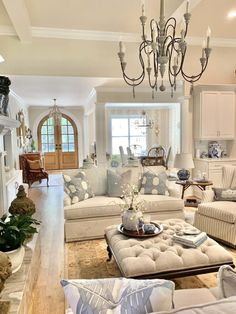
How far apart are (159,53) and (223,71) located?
12.0ft

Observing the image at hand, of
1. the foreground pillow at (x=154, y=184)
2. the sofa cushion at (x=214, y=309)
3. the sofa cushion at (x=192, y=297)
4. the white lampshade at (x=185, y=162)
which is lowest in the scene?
the sofa cushion at (x=192, y=297)

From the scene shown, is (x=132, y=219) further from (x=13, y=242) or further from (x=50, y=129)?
(x=50, y=129)

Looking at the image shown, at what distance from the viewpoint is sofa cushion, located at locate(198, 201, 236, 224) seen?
326cm

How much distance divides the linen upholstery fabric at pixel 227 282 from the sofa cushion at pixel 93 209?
2.44m

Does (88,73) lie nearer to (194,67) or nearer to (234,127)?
A: (194,67)

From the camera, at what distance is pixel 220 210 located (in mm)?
3385

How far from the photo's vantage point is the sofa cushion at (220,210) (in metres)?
3.26

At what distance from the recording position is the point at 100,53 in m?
5.10

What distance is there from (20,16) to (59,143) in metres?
8.39

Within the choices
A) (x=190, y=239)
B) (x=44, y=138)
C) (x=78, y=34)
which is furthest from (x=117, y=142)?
(x=190, y=239)

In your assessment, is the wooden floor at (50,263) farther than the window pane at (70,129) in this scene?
No

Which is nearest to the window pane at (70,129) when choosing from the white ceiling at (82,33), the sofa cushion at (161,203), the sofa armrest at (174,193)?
the white ceiling at (82,33)

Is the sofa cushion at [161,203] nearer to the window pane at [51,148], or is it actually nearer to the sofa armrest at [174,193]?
the sofa armrest at [174,193]

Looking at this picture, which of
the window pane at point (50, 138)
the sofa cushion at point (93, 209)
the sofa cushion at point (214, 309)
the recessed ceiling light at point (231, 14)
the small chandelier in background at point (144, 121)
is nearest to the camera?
the sofa cushion at point (214, 309)
